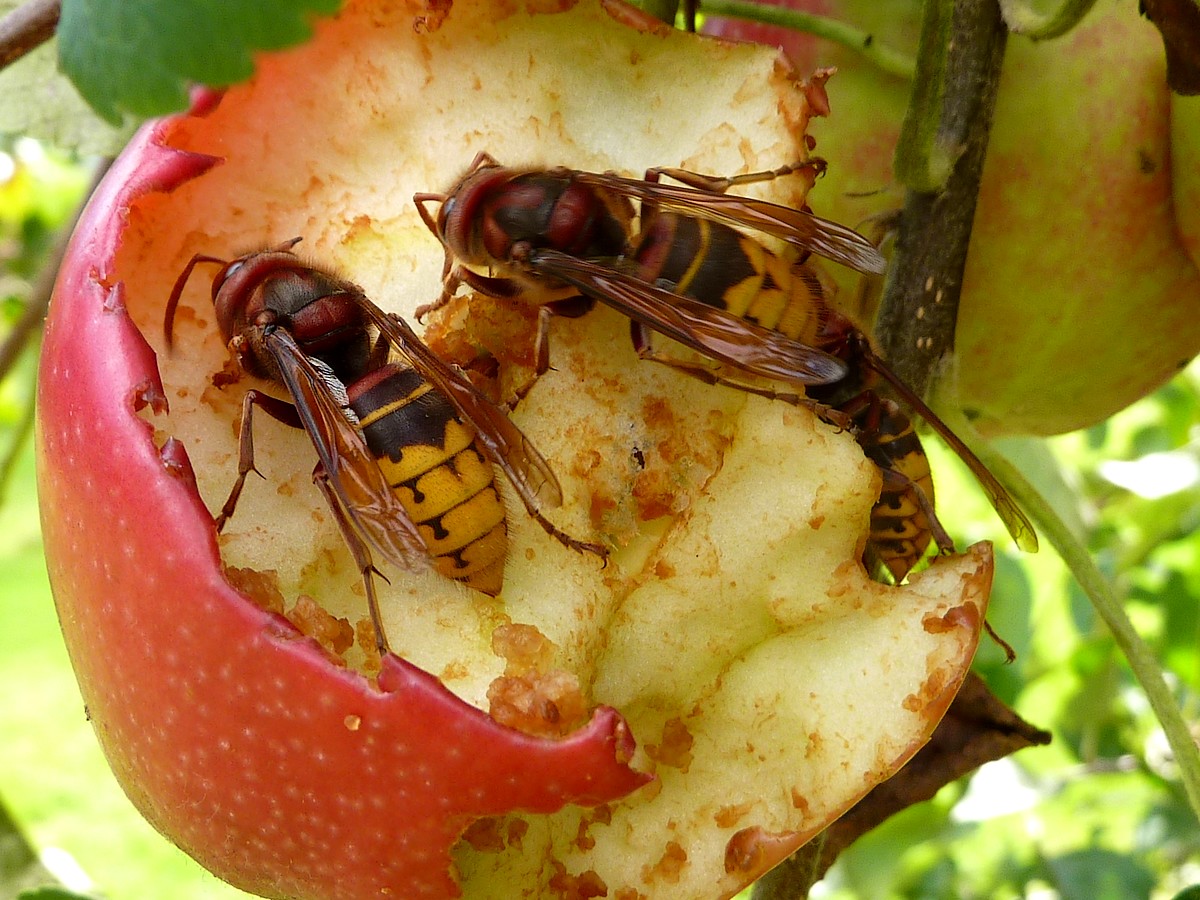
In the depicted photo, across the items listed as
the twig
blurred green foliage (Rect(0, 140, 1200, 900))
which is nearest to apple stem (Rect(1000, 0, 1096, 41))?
the twig

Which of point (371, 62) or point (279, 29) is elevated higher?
point (279, 29)

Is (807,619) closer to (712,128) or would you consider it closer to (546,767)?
(546,767)

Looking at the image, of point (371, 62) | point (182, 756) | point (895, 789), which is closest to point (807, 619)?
point (895, 789)

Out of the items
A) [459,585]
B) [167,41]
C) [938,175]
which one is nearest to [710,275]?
[938,175]

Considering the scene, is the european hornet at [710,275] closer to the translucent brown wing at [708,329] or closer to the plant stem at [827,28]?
the translucent brown wing at [708,329]

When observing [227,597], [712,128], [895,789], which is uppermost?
[712,128]

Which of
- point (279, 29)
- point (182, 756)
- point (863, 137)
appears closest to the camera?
point (279, 29)

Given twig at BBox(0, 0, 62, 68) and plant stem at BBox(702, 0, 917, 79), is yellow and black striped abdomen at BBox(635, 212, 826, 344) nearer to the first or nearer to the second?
plant stem at BBox(702, 0, 917, 79)

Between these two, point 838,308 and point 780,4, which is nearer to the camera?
point 838,308
